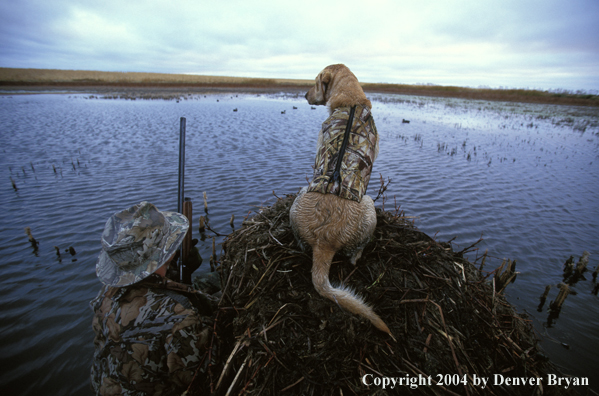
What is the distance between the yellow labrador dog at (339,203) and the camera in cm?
259

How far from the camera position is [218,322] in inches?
105

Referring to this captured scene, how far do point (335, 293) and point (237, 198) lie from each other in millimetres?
5423

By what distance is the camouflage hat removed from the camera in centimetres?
233

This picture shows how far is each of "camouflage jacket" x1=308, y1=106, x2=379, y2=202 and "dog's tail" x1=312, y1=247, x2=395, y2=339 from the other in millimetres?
624

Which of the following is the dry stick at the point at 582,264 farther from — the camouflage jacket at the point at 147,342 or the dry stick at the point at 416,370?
the camouflage jacket at the point at 147,342

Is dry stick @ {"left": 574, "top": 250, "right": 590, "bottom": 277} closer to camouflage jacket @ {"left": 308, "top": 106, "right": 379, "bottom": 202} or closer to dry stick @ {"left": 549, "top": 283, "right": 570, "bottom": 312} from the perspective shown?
dry stick @ {"left": 549, "top": 283, "right": 570, "bottom": 312}

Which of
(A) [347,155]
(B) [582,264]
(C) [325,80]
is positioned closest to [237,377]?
(A) [347,155]

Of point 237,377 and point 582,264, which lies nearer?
point 237,377

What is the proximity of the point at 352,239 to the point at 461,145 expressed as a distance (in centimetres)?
1281

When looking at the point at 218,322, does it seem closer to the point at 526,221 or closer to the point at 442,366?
the point at 442,366

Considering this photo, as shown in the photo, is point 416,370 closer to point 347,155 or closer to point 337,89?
point 347,155

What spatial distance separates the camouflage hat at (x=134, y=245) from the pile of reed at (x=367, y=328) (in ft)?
2.56

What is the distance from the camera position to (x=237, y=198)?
7.40m

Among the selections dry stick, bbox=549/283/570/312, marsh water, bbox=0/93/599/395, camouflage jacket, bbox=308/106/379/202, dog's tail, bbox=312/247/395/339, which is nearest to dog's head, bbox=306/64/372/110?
camouflage jacket, bbox=308/106/379/202
